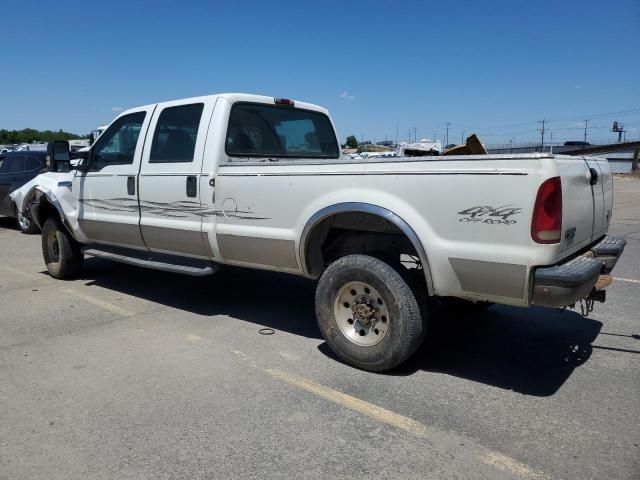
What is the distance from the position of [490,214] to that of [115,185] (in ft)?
14.0

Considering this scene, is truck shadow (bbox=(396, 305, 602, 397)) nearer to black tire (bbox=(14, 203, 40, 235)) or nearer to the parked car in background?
black tire (bbox=(14, 203, 40, 235))

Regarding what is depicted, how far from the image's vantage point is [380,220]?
4031 millimetres

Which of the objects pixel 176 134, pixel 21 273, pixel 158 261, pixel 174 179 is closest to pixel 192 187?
pixel 174 179

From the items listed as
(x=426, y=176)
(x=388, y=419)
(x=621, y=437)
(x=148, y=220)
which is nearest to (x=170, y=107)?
(x=148, y=220)

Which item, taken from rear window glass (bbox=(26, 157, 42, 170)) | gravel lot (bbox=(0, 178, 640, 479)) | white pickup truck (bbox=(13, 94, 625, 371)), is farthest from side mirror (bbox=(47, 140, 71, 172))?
rear window glass (bbox=(26, 157, 42, 170))

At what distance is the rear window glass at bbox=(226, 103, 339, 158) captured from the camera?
17.0ft

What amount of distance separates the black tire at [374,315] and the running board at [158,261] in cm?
143

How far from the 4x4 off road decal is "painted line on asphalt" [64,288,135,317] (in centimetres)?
374

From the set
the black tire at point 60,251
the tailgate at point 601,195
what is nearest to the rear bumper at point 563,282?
the tailgate at point 601,195

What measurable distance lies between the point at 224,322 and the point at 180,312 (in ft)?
2.07

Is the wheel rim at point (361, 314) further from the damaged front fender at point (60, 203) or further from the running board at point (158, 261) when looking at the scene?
the damaged front fender at point (60, 203)

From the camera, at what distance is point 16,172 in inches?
497

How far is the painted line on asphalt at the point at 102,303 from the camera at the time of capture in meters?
5.72

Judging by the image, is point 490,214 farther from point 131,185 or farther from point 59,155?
point 59,155
